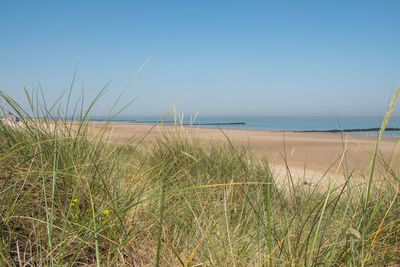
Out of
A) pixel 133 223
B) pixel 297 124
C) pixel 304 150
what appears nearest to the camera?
pixel 133 223

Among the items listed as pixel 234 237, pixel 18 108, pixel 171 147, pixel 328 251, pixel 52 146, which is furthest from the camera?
pixel 171 147

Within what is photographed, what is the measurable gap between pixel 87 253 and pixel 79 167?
0.42 metres

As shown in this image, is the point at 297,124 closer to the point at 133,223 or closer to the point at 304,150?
the point at 304,150

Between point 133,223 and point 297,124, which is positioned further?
point 297,124

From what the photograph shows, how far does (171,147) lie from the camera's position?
3143mm

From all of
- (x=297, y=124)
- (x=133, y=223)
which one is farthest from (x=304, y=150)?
(x=297, y=124)

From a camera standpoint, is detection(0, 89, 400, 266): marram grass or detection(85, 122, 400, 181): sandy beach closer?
detection(0, 89, 400, 266): marram grass

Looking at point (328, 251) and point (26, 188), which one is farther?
point (26, 188)

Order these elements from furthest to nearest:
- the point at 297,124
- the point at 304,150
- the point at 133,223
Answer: the point at 297,124 → the point at 304,150 → the point at 133,223

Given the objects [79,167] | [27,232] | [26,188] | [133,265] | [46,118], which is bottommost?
[133,265]

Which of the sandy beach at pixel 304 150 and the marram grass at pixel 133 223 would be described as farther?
the sandy beach at pixel 304 150

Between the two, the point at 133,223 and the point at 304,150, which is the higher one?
the point at 133,223

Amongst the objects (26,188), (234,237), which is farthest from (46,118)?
(234,237)

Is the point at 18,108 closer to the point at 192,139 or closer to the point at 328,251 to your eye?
the point at 328,251
